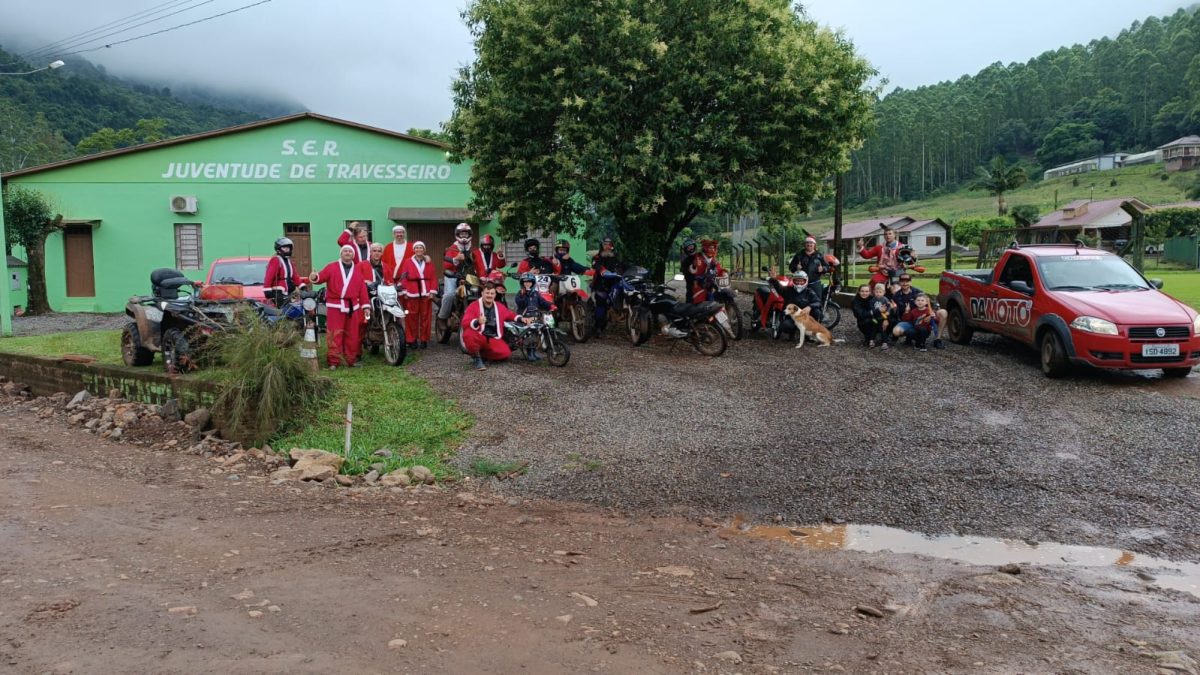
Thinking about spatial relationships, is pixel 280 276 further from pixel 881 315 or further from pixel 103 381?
pixel 881 315

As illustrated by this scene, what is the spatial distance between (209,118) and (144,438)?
9295 cm

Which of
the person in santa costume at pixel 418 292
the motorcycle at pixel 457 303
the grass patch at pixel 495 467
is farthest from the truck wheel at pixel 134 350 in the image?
the grass patch at pixel 495 467

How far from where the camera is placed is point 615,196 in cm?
1377

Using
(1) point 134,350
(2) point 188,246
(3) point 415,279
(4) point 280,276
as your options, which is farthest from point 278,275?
(2) point 188,246

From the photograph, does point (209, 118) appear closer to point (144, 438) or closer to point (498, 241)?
point (498, 241)

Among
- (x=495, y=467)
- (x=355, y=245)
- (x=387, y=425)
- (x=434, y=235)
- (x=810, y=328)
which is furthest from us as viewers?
(x=434, y=235)

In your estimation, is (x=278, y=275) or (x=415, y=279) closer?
(x=278, y=275)

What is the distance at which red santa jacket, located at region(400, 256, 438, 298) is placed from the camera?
12.7m

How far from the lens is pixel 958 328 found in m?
14.2

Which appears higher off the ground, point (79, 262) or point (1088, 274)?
point (79, 262)

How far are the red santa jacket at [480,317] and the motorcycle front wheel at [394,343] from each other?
891mm

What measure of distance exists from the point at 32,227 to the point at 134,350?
14.9m

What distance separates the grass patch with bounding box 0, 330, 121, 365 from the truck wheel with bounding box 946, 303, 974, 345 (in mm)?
12414

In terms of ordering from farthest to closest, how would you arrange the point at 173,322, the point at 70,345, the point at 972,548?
the point at 70,345 < the point at 173,322 < the point at 972,548
